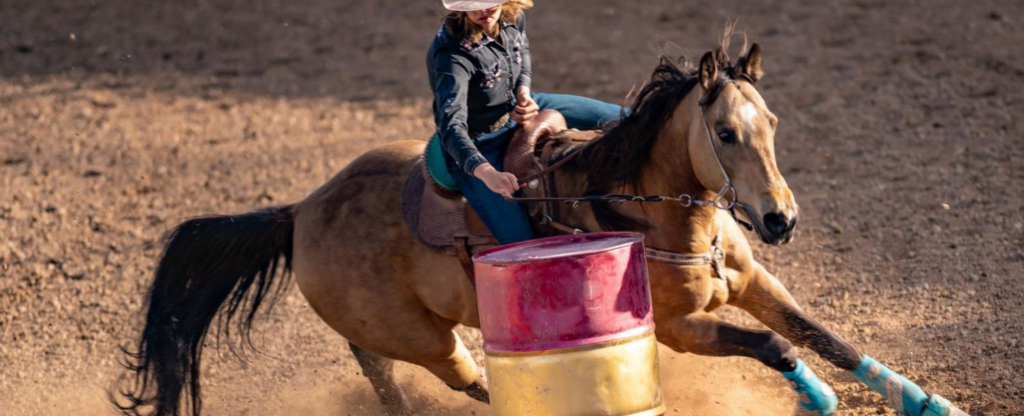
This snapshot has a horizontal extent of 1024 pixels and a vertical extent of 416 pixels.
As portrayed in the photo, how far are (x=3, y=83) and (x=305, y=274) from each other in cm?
631

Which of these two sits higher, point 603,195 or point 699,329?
point 603,195

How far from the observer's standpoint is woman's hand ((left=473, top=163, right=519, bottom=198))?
12.1 ft

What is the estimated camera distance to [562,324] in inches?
135

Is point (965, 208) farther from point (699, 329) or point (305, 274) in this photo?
point (305, 274)

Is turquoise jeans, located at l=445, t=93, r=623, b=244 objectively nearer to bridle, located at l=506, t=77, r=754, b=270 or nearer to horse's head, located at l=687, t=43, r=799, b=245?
bridle, located at l=506, t=77, r=754, b=270

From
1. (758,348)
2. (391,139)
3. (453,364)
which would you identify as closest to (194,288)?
(453,364)

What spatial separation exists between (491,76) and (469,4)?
0.34 m

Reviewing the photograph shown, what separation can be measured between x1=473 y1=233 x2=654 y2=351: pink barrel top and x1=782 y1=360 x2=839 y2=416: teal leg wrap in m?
0.63

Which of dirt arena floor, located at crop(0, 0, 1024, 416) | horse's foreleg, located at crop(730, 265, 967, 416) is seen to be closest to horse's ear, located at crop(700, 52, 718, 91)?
dirt arena floor, located at crop(0, 0, 1024, 416)

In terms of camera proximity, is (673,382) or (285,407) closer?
(673,382)

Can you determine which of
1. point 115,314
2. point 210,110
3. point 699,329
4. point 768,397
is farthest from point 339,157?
point 699,329

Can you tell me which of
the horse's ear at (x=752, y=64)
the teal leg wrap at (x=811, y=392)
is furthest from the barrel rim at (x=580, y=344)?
the horse's ear at (x=752, y=64)

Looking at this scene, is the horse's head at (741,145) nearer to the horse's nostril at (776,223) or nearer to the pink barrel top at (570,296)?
the horse's nostril at (776,223)

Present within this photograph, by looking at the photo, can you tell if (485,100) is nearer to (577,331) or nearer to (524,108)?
(524,108)
